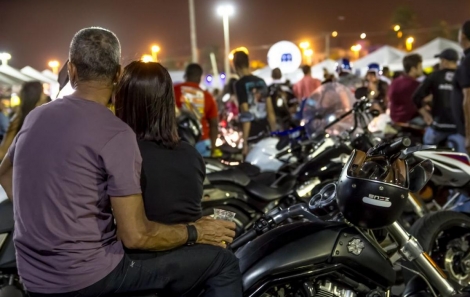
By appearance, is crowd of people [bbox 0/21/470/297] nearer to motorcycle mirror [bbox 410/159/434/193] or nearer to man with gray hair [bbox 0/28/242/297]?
man with gray hair [bbox 0/28/242/297]

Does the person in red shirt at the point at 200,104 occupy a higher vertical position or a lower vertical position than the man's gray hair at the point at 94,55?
lower

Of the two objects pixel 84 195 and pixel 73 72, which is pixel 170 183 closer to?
pixel 84 195

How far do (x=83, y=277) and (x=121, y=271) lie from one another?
166 mm

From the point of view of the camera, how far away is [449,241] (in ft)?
15.4

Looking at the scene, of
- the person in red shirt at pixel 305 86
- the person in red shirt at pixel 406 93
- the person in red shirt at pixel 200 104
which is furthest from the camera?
the person in red shirt at pixel 305 86

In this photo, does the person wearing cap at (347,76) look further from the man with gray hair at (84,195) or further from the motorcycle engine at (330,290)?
the man with gray hair at (84,195)

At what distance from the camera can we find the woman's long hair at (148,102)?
3006mm

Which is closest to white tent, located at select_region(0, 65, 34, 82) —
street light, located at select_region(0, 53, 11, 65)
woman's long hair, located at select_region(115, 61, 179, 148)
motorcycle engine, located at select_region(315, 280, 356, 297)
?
street light, located at select_region(0, 53, 11, 65)

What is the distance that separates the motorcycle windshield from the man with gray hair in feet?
15.2

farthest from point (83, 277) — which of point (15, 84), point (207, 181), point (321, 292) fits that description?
point (15, 84)

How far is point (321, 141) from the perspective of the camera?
6.82 metres

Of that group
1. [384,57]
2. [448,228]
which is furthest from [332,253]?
[384,57]

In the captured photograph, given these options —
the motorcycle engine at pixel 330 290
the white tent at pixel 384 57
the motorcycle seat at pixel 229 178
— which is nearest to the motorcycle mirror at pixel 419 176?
the motorcycle engine at pixel 330 290

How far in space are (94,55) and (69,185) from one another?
1.79 ft
